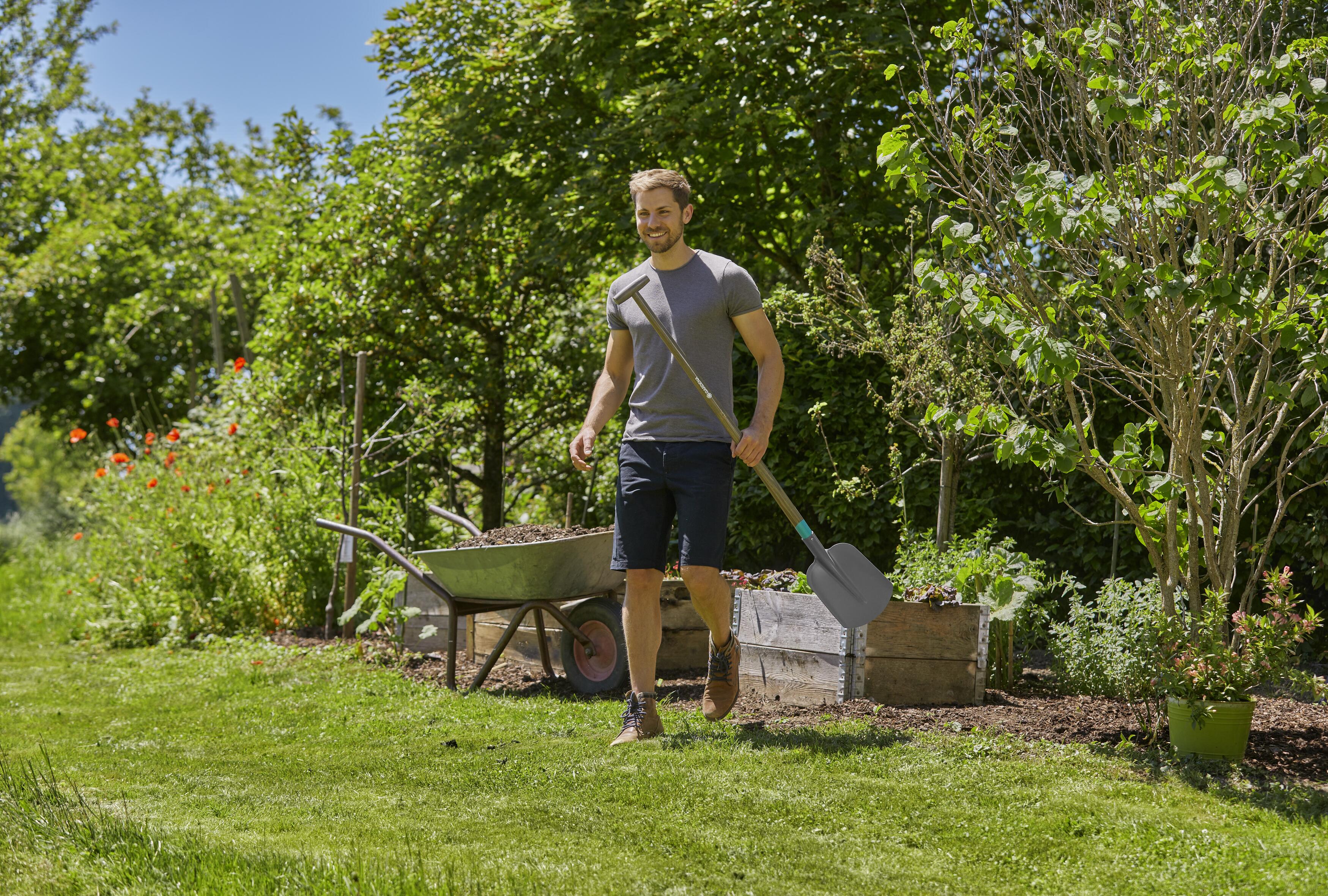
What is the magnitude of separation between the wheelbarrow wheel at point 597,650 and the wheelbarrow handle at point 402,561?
500 mm

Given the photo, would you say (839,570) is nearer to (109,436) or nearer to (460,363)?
(460,363)

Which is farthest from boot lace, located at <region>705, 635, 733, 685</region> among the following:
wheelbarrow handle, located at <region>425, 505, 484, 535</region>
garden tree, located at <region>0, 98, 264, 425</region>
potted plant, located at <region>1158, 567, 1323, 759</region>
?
garden tree, located at <region>0, 98, 264, 425</region>

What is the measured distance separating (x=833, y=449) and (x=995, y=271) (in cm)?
246

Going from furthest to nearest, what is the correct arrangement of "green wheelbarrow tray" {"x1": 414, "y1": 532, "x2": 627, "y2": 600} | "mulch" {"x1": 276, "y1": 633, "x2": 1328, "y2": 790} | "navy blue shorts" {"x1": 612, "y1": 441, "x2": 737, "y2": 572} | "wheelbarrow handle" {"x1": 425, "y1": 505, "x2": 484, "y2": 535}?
1. "wheelbarrow handle" {"x1": 425, "y1": 505, "x2": 484, "y2": 535}
2. "green wheelbarrow tray" {"x1": 414, "y1": 532, "x2": 627, "y2": 600}
3. "navy blue shorts" {"x1": 612, "y1": 441, "x2": 737, "y2": 572}
4. "mulch" {"x1": 276, "y1": 633, "x2": 1328, "y2": 790}

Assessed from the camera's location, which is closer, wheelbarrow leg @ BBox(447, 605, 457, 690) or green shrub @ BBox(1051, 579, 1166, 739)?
green shrub @ BBox(1051, 579, 1166, 739)

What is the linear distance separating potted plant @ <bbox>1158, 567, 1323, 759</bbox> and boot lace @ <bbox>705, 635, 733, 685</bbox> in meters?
1.22

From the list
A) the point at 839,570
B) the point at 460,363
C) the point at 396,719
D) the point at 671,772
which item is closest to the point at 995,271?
the point at 839,570

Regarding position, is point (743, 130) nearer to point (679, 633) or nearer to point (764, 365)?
point (679, 633)

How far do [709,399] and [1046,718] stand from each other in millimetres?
1390

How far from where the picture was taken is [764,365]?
3359 millimetres

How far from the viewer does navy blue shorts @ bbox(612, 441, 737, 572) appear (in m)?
3.26

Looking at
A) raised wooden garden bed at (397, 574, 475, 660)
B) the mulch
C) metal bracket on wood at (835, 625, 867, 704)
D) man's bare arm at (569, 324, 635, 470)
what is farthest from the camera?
raised wooden garden bed at (397, 574, 475, 660)

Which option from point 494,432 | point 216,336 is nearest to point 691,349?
point 494,432

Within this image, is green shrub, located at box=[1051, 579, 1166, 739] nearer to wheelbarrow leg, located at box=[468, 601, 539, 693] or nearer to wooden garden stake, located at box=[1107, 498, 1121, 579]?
wooden garden stake, located at box=[1107, 498, 1121, 579]
